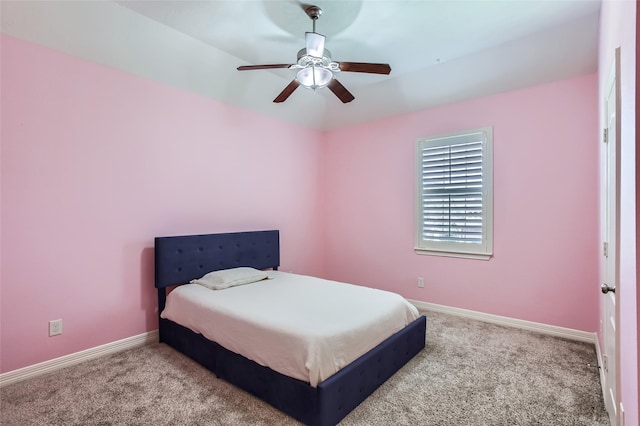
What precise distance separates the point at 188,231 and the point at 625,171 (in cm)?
350

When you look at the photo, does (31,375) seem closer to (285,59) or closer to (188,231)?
(188,231)

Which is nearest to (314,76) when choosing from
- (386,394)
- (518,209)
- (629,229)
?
(629,229)

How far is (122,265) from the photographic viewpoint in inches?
116

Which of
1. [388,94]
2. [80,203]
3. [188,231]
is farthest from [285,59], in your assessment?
[80,203]

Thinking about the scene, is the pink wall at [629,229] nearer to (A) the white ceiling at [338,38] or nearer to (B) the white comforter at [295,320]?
(B) the white comforter at [295,320]

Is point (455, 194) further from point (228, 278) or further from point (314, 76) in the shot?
point (228, 278)

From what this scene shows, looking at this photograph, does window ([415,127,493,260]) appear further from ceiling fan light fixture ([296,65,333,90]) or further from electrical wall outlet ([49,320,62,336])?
electrical wall outlet ([49,320,62,336])

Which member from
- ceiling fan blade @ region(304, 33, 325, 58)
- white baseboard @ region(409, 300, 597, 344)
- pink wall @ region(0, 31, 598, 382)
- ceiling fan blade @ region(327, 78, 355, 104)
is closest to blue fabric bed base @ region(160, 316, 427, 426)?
pink wall @ region(0, 31, 598, 382)

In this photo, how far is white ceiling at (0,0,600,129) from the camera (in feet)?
8.11

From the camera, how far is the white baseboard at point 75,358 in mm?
2352

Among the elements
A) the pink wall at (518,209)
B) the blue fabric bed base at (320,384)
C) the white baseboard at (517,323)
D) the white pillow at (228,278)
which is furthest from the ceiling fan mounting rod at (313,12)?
the white baseboard at (517,323)

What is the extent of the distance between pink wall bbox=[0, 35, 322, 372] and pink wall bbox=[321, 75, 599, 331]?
6.79ft

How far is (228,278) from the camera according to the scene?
318 centimetres

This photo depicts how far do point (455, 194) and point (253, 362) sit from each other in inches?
117
